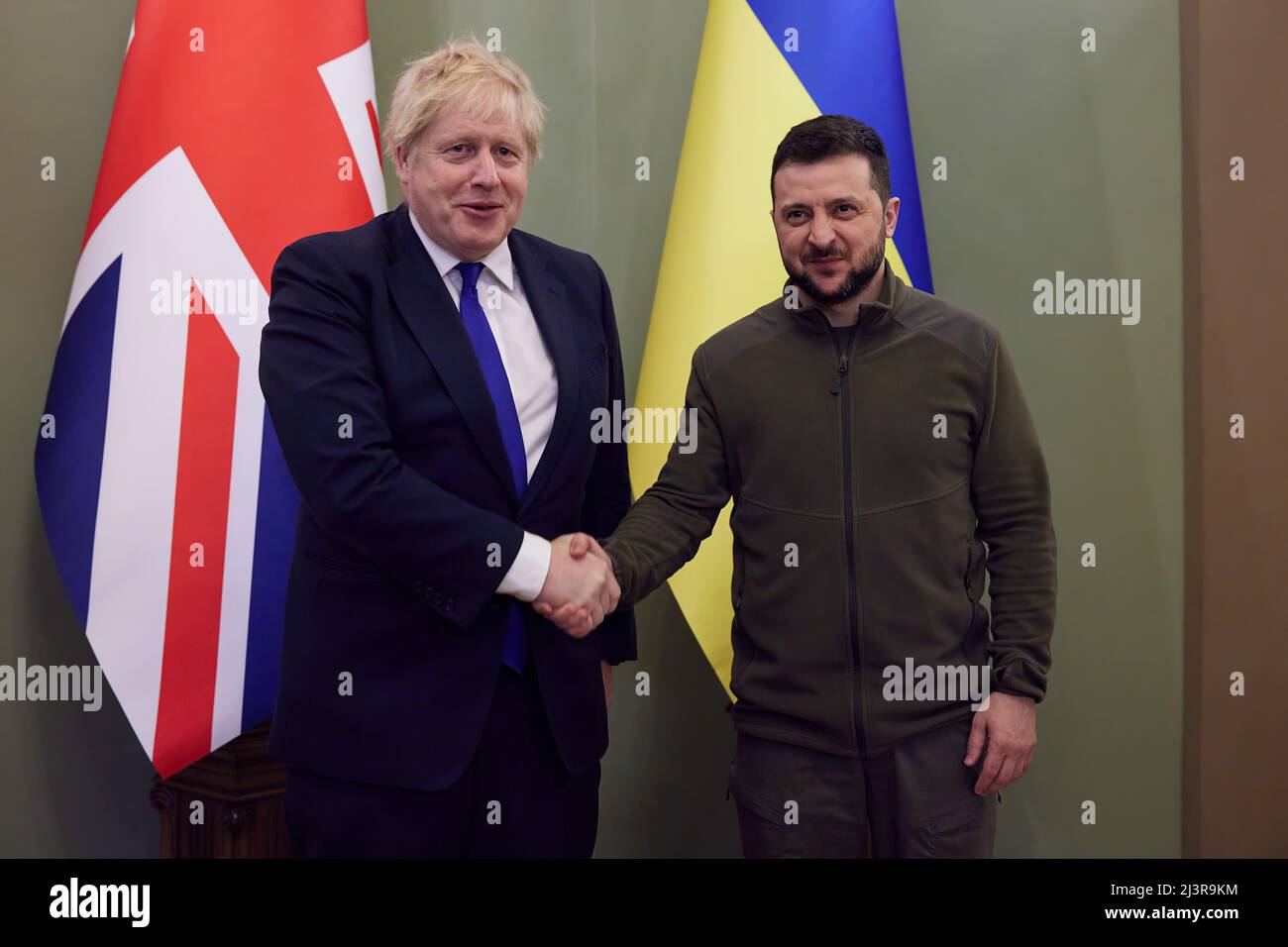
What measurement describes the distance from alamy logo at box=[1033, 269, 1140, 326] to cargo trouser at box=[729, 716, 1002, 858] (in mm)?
1188

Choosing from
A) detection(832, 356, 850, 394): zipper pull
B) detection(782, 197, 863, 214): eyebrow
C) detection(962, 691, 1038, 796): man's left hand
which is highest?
detection(782, 197, 863, 214): eyebrow

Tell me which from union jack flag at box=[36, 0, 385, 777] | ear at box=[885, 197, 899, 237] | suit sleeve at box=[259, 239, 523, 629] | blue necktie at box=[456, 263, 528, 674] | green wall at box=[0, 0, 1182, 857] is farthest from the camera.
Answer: green wall at box=[0, 0, 1182, 857]

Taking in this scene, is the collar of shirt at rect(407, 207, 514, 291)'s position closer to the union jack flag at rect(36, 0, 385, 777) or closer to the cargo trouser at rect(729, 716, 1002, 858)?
the union jack flag at rect(36, 0, 385, 777)

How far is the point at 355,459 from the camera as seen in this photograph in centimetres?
140

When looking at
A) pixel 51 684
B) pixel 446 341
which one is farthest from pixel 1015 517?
pixel 51 684

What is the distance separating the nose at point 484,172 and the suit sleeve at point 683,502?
0.46m

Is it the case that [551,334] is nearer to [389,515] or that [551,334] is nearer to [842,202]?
[389,515]

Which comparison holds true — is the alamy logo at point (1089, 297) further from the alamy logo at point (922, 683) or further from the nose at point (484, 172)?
the nose at point (484, 172)

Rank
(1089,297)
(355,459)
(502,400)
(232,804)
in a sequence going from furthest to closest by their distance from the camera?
1. (1089,297)
2. (232,804)
3. (502,400)
4. (355,459)

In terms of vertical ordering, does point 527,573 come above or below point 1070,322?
below

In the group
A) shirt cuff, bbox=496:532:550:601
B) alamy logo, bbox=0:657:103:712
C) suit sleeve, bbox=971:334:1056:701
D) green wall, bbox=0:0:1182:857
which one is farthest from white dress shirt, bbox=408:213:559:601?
alamy logo, bbox=0:657:103:712

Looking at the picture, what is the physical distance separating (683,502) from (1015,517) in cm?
54

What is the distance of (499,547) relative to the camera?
1.46 m
